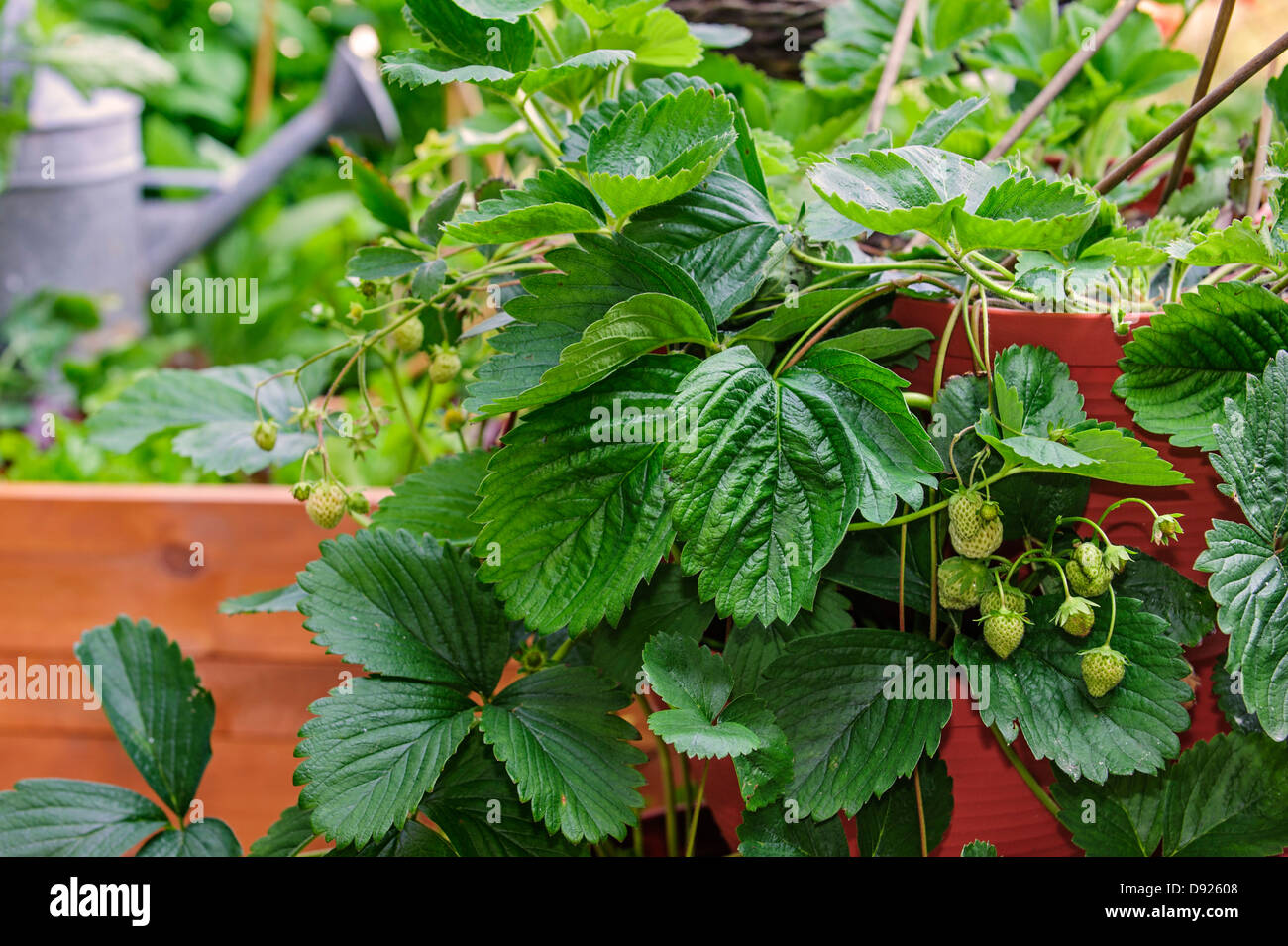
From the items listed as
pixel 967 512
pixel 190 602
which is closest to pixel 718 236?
pixel 967 512

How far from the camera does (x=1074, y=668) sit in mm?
→ 416

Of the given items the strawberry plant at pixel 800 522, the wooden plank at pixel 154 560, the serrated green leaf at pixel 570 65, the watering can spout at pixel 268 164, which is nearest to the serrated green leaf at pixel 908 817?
the strawberry plant at pixel 800 522

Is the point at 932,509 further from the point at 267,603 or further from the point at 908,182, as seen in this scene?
the point at 267,603

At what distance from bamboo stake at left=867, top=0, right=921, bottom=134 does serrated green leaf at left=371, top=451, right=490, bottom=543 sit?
30cm

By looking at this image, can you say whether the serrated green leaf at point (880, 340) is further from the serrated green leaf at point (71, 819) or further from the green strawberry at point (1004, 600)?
the serrated green leaf at point (71, 819)

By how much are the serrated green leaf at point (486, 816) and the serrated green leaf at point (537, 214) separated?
0.24 m

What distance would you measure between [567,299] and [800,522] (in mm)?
138

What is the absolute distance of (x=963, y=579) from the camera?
409 millimetres

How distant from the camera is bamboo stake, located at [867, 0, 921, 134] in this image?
0.61 meters

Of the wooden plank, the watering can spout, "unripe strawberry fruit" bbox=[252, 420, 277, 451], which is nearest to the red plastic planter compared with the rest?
"unripe strawberry fruit" bbox=[252, 420, 277, 451]
